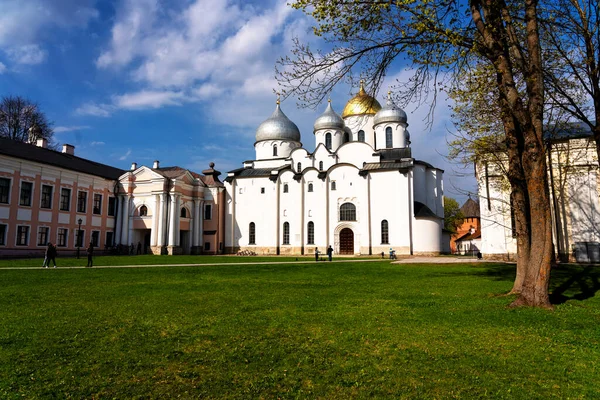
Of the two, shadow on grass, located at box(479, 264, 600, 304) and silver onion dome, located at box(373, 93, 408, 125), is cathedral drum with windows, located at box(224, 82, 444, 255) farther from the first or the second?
shadow on grass, located at box(479, 264, 600, 304)

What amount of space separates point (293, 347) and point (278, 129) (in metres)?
45.3

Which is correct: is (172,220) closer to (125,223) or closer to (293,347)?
(125,223)

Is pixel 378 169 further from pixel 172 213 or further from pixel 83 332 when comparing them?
pixel 83 332

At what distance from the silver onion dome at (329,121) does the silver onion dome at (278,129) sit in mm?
3086

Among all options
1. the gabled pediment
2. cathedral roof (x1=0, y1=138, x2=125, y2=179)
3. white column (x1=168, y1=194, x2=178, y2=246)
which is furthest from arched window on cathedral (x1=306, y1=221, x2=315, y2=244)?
cathedral roof (x1=0, y1=138, x2=125, y2=179)

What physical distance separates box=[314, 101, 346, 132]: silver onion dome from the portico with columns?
608 inches

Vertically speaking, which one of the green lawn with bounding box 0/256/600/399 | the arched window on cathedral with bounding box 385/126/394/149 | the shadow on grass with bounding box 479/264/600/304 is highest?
the arched window on cathedral with bounding box 385/126/394/149

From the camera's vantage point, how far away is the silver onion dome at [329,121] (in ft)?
157

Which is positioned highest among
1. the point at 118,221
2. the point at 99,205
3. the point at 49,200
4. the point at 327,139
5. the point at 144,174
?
the point at 327,139

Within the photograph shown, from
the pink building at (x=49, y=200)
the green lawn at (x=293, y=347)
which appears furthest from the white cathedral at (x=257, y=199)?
the green lawn at (x=293, y=347)

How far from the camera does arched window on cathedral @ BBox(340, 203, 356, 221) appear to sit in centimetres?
4141

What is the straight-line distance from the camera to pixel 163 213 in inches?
1645

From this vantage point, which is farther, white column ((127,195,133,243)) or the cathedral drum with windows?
white column ((127,195,133,243))

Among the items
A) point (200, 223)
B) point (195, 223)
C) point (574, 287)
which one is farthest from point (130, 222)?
point (574, 287)
